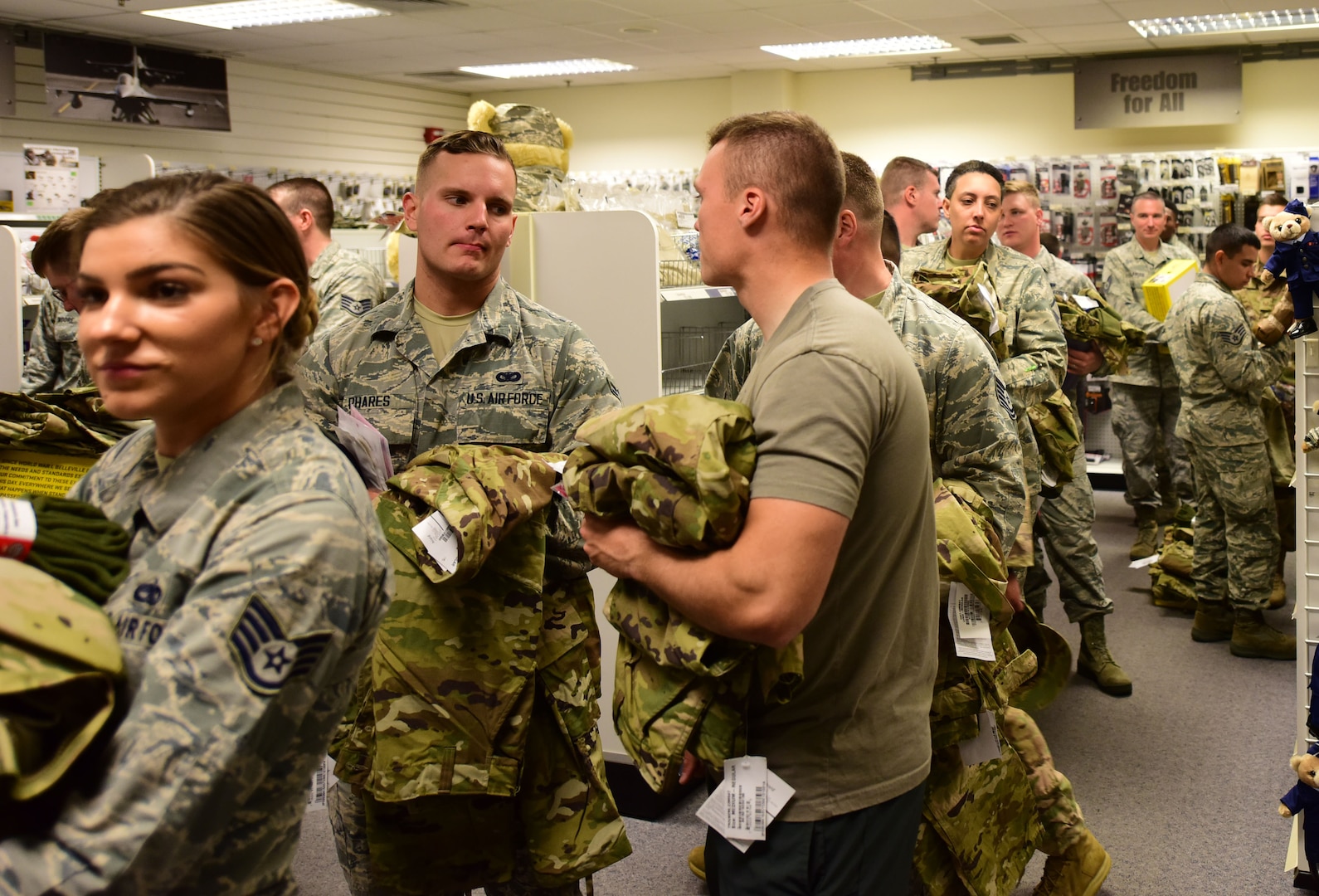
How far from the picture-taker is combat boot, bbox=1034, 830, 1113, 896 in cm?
287

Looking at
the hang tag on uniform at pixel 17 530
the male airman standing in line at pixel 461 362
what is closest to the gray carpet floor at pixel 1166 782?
the male airman standing in line at pixel 461 362

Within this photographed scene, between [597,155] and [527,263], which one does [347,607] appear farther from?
[597,155]

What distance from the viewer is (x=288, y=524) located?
112cm

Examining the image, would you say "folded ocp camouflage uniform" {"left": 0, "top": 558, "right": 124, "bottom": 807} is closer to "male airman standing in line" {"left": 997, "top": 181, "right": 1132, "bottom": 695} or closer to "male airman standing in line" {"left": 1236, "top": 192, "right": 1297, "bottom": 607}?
"male airman standing in line" {"left": 997, "top": 181, "right": 1132, "bottom": 695}

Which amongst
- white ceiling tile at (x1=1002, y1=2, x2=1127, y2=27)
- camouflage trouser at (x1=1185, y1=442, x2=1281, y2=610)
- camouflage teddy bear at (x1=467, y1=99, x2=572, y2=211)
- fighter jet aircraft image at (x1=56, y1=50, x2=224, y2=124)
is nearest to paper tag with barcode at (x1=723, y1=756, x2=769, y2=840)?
camouflage teddy bear at (x1=467, y1=99, x2=572, y2=211)

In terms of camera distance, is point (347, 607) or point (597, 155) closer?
point (347, 607)

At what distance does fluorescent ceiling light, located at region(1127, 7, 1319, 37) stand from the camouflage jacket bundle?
872cm

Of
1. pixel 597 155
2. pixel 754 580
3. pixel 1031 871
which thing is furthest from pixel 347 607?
pixel 597 155

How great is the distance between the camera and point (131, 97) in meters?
9.20

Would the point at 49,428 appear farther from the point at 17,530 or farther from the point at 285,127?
the point at 285,127

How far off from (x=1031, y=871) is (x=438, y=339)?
2304 mm

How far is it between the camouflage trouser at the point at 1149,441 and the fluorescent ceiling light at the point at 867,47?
424 cm

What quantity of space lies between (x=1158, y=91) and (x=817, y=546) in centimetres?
1029

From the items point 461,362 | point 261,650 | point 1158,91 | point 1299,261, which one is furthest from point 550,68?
point 261,650
